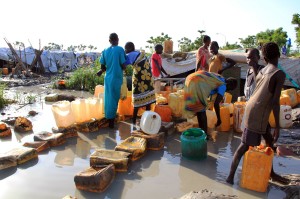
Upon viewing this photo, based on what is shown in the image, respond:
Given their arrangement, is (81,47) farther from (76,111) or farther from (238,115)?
(238,115)

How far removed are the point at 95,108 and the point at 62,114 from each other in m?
0.77

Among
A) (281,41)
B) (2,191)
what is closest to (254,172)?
(2,191)

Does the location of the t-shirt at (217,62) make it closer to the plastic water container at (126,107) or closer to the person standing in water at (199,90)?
the person standing in water at (199,90)

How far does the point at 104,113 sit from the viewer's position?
19.6 feet

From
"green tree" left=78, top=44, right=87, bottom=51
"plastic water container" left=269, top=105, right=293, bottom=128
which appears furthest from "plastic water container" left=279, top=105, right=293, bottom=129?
"green tree" left=78, top=44, right=87, bottom=51

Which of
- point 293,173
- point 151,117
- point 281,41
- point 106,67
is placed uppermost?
point 281,41

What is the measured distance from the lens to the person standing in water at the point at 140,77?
5.63 metres

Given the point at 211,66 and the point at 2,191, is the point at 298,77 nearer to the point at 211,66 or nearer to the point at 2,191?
the point at 211,66

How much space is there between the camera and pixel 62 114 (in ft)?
16.7

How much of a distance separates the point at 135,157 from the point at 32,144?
161 cm

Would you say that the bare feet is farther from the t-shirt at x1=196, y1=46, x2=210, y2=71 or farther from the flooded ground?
the t-shirt at x1=196, y1=46, x2=210, y2=71

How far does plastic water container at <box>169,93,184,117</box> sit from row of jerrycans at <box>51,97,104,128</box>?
147cm

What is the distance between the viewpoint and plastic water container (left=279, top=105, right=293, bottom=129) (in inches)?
221

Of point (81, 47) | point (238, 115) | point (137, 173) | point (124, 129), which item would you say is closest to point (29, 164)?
point (137, 173)
